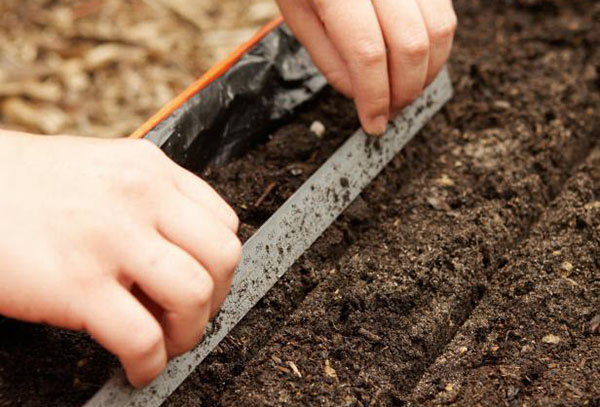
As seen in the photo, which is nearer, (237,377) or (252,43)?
(237,377)

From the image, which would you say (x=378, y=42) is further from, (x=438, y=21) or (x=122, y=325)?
(x=122, y=325)

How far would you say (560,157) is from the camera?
1.61 m

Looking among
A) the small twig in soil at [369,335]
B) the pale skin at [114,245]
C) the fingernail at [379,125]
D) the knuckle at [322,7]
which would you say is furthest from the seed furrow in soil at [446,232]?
the knuckle at [322,7]

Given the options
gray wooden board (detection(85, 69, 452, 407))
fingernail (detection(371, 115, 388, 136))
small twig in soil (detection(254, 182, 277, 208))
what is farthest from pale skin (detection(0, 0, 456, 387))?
fingernail (detection(371, 115, 388, 136))

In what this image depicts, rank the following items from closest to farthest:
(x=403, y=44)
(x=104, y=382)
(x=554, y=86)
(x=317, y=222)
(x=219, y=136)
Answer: (x=104, y=382), (x=403, y=44), (x=317, y=222), (x=219, y=136), (x=554, y=86)

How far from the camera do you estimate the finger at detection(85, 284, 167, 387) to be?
912 millimetres

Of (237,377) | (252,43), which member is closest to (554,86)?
(252,43)

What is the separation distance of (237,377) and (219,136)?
550 mm

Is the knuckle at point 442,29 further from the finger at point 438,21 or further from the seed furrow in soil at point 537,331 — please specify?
the seed furrow in soil at point 537,331

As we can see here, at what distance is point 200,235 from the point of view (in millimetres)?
985

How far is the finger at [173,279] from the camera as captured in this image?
0.94 m

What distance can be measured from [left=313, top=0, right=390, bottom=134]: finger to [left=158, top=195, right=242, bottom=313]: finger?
48cm

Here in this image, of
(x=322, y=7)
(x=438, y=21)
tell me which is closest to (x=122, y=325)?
(x=322, y=7)

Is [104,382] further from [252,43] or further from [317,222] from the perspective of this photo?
[252,43]
